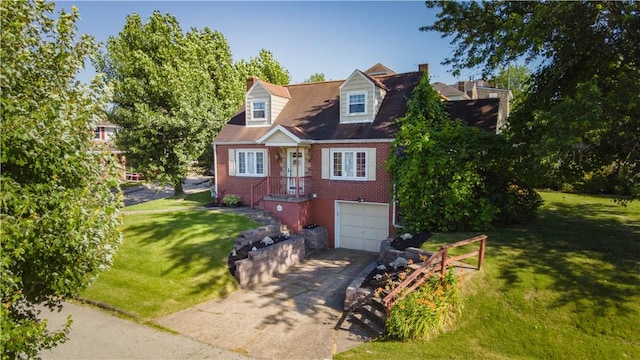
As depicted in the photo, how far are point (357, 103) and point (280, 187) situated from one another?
6.05m

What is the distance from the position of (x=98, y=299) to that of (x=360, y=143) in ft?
39.3

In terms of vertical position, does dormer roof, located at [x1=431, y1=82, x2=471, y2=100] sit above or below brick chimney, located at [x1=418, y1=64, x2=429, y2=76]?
above

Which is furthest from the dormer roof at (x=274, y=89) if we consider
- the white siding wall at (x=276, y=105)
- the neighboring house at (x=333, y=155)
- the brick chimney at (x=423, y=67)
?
the brick chimney at (x=423, y=67)

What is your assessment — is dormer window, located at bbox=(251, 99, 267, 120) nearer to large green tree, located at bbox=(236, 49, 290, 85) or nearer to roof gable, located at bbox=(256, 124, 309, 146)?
roof gable, located at bbox=(256, 124, 309, 146)

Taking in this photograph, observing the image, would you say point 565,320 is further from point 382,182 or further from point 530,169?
point 382,182

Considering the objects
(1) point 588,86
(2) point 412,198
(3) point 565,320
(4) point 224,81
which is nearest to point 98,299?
(2) point 412,198

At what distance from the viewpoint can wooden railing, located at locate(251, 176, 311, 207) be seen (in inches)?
717

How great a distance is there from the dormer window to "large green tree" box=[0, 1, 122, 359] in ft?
50.5

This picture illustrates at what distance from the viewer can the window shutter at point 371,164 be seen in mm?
16422

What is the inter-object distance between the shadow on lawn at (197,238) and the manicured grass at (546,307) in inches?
244

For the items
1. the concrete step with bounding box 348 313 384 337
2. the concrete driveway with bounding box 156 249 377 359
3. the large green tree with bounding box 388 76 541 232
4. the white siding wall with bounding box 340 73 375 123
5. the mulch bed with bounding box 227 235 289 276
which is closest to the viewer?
the concrete driveway with bounding box 156 249 377 359

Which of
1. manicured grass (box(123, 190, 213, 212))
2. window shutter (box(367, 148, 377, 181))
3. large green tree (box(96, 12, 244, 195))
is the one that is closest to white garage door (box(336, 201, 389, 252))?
window shutter (box(367, 148, 377, 181))

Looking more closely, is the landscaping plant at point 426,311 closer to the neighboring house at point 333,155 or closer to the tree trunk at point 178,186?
the neighboring house at point 333,155

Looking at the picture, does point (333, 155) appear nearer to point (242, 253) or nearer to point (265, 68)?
point (242, 253)
